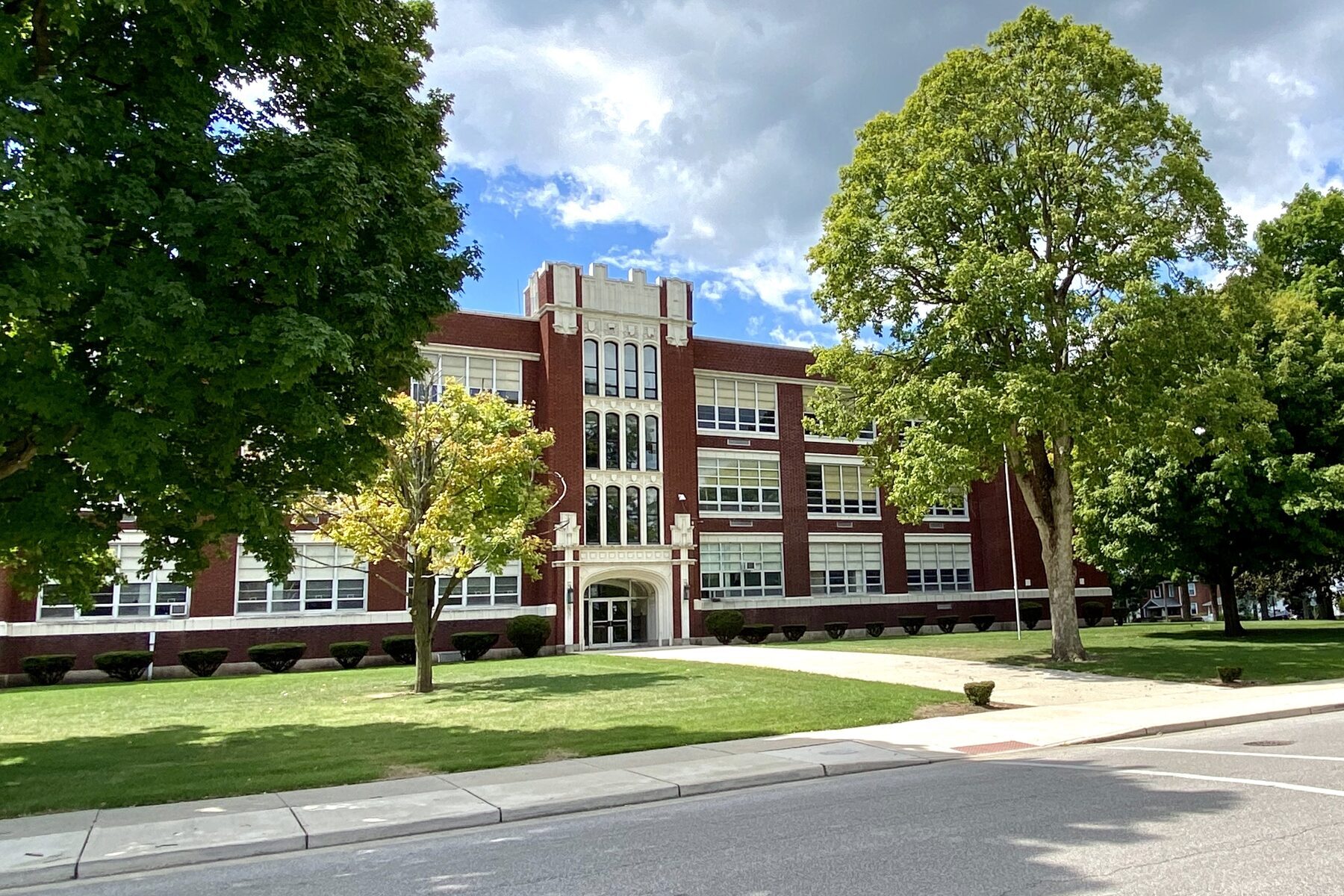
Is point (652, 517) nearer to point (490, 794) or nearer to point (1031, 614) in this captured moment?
point (1031, 614)

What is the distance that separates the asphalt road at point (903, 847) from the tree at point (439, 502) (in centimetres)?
1279

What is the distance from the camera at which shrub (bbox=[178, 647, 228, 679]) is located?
30.8 meters

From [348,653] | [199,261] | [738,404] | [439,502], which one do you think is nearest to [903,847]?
[199,261]

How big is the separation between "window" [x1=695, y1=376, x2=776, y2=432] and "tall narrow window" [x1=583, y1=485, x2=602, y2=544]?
19.5ft

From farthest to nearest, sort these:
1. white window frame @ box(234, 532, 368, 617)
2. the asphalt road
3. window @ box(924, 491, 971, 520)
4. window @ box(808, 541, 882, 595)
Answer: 1. window @ box(924, 491, 971, 520)
2. window @ box(808, 541, 882, 595)
3. white window frame @ box(234, 532, 368, 617)
4. the asphalt road

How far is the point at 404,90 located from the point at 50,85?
13.9 ft

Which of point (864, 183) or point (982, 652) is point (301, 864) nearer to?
point (864, 183)

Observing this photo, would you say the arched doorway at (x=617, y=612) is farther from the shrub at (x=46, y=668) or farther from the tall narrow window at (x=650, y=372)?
the shrub at (x=46, y=668)

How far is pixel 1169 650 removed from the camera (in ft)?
86.2

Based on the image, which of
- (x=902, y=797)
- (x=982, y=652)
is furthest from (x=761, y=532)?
(x=902, y=797)

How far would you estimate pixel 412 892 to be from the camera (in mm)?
6262

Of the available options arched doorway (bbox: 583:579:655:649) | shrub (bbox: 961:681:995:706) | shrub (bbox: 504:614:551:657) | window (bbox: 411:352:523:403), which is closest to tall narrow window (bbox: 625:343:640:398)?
window (bbox: 411:352:523:403)

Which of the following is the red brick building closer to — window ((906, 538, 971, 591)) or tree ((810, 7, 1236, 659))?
window ((906, 538, 971, 591))

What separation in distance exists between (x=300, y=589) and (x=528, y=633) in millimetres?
8468
